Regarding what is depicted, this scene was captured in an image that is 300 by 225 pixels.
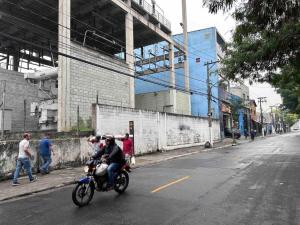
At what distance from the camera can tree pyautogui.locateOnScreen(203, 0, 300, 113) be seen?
267 inches

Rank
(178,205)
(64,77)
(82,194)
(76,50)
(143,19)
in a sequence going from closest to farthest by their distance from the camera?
(178,205) < (82,194) < (64,77) < (76,50) < (143,19)

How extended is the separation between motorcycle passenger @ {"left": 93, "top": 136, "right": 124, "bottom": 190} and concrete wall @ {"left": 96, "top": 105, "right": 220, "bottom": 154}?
10.3 m

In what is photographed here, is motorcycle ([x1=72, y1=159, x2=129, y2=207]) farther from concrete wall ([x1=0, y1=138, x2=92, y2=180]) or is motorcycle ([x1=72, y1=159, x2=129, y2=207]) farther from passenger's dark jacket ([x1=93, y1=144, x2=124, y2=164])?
concrete wall ([x1=0, y1=138, x2=92, y2=180])

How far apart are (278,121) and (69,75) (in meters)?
114


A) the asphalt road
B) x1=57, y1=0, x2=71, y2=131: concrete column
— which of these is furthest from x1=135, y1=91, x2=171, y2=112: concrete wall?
the asphalt road

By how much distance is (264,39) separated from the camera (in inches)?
497

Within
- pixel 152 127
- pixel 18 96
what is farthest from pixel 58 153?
pixel 18 96

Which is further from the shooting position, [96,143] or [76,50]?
[76,50]

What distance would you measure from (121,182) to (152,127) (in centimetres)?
1596

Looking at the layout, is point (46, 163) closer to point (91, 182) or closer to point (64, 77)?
point (91, 182)

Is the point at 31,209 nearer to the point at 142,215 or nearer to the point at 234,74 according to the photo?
the point at 142,215

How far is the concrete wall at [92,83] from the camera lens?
22.7 m

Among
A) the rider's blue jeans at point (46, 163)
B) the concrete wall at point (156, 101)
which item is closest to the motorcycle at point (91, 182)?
the rider's blue jeans at point (46, 163)

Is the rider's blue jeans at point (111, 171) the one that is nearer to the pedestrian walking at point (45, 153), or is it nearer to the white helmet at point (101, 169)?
the white helmet at point (101, 169)
